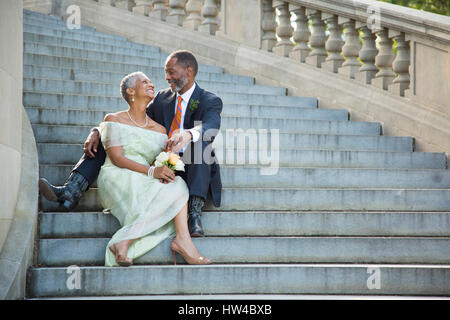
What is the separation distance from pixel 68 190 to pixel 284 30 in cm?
477

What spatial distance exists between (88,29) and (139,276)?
7354mm

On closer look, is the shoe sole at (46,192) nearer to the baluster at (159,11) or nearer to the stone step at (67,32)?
the stone step at (67,32)

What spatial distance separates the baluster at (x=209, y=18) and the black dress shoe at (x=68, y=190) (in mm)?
5179

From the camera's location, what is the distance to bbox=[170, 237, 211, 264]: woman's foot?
4.63m

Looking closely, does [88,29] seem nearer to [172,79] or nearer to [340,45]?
[340,45]

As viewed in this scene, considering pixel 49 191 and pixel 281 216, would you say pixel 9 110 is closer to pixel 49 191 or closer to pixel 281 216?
pixel 49 191

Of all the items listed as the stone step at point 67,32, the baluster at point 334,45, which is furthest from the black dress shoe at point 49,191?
the stone step at point 67,32

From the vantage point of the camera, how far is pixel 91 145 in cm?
509

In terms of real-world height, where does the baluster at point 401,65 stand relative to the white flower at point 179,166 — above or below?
above

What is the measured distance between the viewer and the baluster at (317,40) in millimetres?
8273

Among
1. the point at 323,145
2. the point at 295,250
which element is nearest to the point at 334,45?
the point at 323,145

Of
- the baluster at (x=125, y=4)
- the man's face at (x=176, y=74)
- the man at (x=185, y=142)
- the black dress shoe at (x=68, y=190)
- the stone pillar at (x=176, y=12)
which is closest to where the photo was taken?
the black dress shoe at (x=68, y=190)

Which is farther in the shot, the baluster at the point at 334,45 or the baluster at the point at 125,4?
the baluster at the point at 125,4
